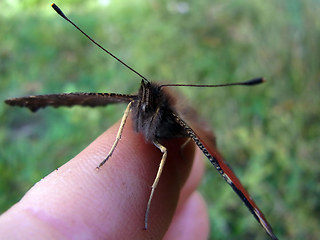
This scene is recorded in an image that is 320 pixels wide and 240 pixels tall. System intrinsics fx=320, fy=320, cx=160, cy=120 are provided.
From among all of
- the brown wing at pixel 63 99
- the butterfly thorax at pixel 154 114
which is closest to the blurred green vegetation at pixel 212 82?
the brown wing at pixel 63 99

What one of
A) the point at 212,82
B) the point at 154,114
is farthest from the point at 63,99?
the point at 212,82

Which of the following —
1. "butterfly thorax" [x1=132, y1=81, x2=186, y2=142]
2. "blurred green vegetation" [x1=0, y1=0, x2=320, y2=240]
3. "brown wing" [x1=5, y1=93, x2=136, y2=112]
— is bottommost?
"blurred green vegetation" [x1=0, y1=0, x2=320, y2=240]

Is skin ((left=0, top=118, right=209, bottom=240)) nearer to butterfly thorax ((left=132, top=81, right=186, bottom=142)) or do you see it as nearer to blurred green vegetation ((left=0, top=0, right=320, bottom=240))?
Answer: butterfly thorax ((left=132, top=81, right=186, bottom=142))

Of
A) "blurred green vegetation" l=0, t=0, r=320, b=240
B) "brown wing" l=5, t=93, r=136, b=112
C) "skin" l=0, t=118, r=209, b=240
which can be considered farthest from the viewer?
"blurred green vegetation" l=0, t=0, r=320, b=240

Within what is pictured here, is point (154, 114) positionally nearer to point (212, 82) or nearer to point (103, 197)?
point (103, 197)

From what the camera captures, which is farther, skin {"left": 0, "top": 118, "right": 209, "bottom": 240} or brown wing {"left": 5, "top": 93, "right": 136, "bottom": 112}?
brown wing {"left": 5, "top": 93, "right": 136, "bottom": 112}

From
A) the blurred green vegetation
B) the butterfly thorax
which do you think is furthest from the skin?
the blurred green vegetation
